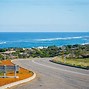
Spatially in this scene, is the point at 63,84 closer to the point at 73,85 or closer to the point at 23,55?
the point at 73,85

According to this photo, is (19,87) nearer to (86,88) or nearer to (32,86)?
(32,86)

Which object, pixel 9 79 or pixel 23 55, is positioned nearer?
pixel 9 79

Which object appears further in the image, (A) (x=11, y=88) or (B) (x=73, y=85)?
(B) (x=73, y=85)

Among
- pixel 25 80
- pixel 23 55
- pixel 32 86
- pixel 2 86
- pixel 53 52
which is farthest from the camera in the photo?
pixel 53 52

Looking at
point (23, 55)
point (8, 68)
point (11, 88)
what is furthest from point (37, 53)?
point (11, 88)

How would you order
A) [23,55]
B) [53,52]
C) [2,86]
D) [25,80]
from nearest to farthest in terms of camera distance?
[2,86] → [25,80] → [23,55] → [53,52]

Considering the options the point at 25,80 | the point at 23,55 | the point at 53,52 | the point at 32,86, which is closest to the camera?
the point at 32,86

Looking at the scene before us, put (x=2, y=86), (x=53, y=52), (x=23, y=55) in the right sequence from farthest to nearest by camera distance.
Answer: (x=53, y=52) < (x=23, y=55) < (x=2, y=86)

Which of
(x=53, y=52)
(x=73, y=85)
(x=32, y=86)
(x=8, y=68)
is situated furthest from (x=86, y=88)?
(x=53, y=52)

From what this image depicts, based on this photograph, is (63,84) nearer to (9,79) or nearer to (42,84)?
(42,84)
